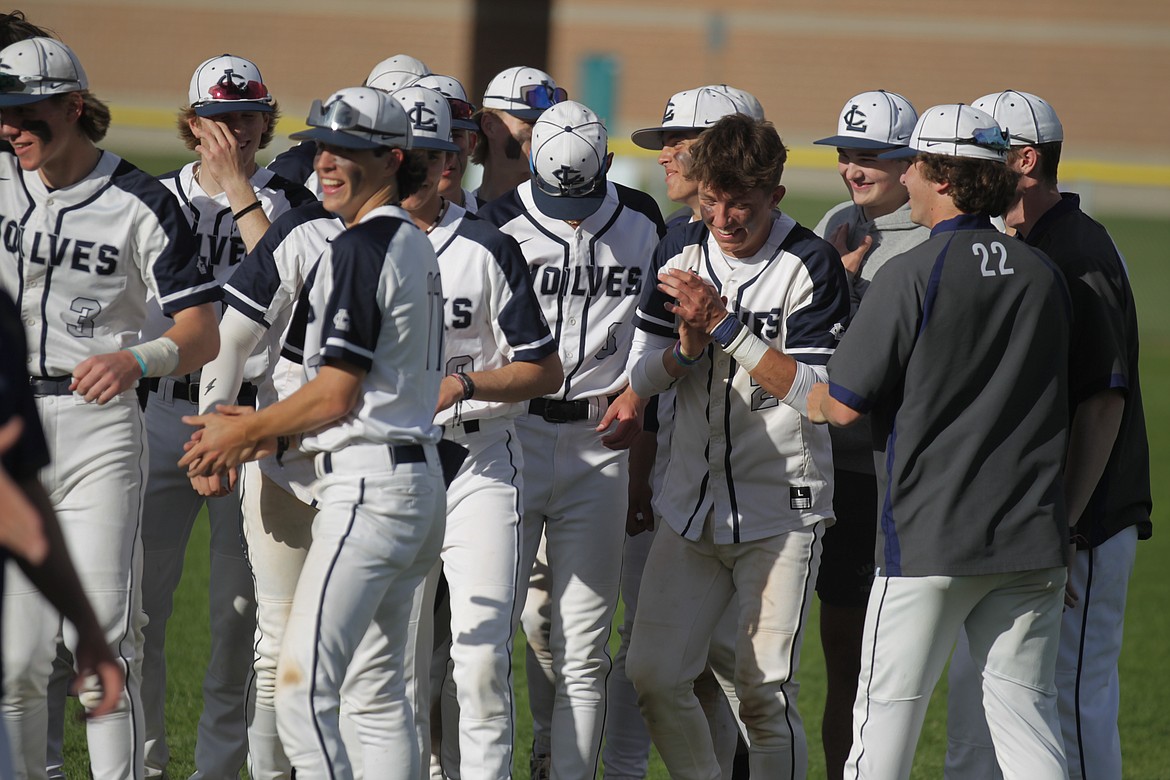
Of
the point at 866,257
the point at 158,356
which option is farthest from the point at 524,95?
the point at 158,356

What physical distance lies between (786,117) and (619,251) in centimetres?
3092

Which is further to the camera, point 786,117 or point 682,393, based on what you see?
point 786,117

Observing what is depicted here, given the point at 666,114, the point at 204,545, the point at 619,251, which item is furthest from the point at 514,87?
the point at 204,545

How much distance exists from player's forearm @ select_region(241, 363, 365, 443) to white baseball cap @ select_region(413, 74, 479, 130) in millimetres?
1920

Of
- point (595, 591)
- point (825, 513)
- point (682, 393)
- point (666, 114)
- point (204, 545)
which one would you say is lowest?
point (204, 545)

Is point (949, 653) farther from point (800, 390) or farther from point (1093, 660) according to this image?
point (800, 390)

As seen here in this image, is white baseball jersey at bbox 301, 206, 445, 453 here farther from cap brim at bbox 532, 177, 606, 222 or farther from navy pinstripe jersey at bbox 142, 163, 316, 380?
navy pinstripe jersey at bbox 142, 163, 316, 380

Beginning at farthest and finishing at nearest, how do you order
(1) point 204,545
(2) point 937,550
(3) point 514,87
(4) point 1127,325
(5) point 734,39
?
(5) point 734,39, (1) point 204,545, (3) point 514,87, (4) point 1127,325, (2) point 937,550

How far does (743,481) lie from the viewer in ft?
15.9

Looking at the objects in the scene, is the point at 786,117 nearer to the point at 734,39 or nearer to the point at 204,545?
the point at 734,39

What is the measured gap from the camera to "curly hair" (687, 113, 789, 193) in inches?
181

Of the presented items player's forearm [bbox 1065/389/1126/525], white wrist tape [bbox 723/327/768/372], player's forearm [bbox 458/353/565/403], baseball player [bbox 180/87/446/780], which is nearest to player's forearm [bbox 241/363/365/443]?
baseball player [bbox 180/87/446/780]

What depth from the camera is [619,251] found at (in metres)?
5.34

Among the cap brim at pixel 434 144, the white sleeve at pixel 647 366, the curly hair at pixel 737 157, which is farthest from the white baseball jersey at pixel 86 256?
the curly hair at pixel 737 157
